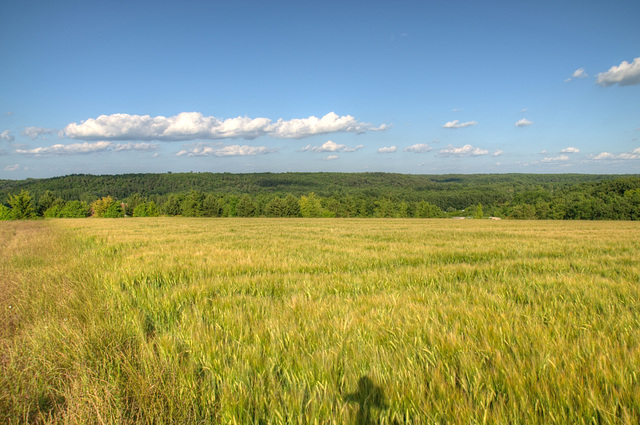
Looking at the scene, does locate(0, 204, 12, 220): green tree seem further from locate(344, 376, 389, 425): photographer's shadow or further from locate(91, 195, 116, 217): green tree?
locate(344, 376, 389, 425): photographer's shadow

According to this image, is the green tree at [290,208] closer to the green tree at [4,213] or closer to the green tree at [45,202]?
the green tree at [4,213]

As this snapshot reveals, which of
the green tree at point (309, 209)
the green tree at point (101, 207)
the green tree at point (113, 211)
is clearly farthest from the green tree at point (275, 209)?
the green tree at point (101, 207)

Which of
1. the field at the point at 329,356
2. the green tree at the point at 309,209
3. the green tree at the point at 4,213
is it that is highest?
the field at the point at 329,356

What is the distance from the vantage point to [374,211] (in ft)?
353

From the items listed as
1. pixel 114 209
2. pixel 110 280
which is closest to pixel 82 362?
pixel 110 280

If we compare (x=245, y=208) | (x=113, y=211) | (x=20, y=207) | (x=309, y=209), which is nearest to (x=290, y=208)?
(x=309, y=209)

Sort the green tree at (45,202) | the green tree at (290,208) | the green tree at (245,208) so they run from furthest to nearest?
the green tree at (245,208), the green tree at (290,208), the green tree at (45,202)

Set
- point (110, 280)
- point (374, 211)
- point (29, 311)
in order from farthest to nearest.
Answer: point (374, 211), point (110, 280), point (29, 311)

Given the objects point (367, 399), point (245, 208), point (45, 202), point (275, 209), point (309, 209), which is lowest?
point (309, 209)

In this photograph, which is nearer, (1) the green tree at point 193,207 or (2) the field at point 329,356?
(2) the field at point 329,356

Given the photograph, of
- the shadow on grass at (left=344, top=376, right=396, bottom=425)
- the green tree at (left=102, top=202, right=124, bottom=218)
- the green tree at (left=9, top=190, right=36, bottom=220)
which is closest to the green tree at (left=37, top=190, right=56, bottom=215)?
the green tree at (left=102, top=202, right=124, bottom=218)

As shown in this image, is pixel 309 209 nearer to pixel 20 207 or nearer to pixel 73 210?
pixel 73 210

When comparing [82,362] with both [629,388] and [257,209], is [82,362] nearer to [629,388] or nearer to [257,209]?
[629,388]

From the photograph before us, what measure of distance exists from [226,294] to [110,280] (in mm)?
2223
